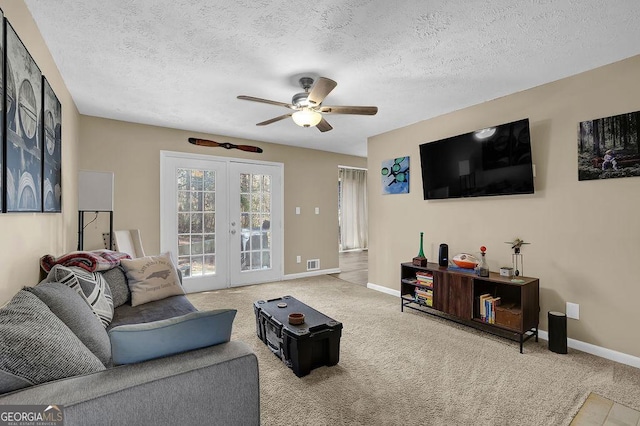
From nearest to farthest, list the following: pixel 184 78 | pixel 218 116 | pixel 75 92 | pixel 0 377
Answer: pixel 0 377 < pixel 184 78 < pixel 75 92 < pixel 218 116

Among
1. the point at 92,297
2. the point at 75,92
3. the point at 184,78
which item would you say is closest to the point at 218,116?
the point at 184,78

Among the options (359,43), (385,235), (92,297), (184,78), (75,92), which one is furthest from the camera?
(385,235)

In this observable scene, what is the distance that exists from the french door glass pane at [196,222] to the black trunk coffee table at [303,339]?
2.29 meters

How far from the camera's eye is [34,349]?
0.95m

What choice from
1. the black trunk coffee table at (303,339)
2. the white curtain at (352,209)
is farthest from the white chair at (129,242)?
the white curtain at (352,209)

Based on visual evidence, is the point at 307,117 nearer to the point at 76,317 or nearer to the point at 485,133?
the point at 485,133

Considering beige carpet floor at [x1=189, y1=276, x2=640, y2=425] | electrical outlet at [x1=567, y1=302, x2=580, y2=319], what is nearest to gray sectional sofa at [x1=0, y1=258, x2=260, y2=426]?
beige carpet floor at [x1=189, y1=276, x2=640, y2=425]

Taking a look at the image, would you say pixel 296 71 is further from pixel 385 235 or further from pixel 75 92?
pixel 385 235

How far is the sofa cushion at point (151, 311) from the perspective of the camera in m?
2.07

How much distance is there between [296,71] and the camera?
254 cm

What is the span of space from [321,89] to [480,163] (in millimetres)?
1928

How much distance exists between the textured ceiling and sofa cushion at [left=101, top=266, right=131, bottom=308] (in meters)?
1.67

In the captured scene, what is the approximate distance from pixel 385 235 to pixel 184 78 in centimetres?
314

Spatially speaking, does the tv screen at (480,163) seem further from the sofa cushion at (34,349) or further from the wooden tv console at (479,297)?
the sofa cushion at (34,349)
